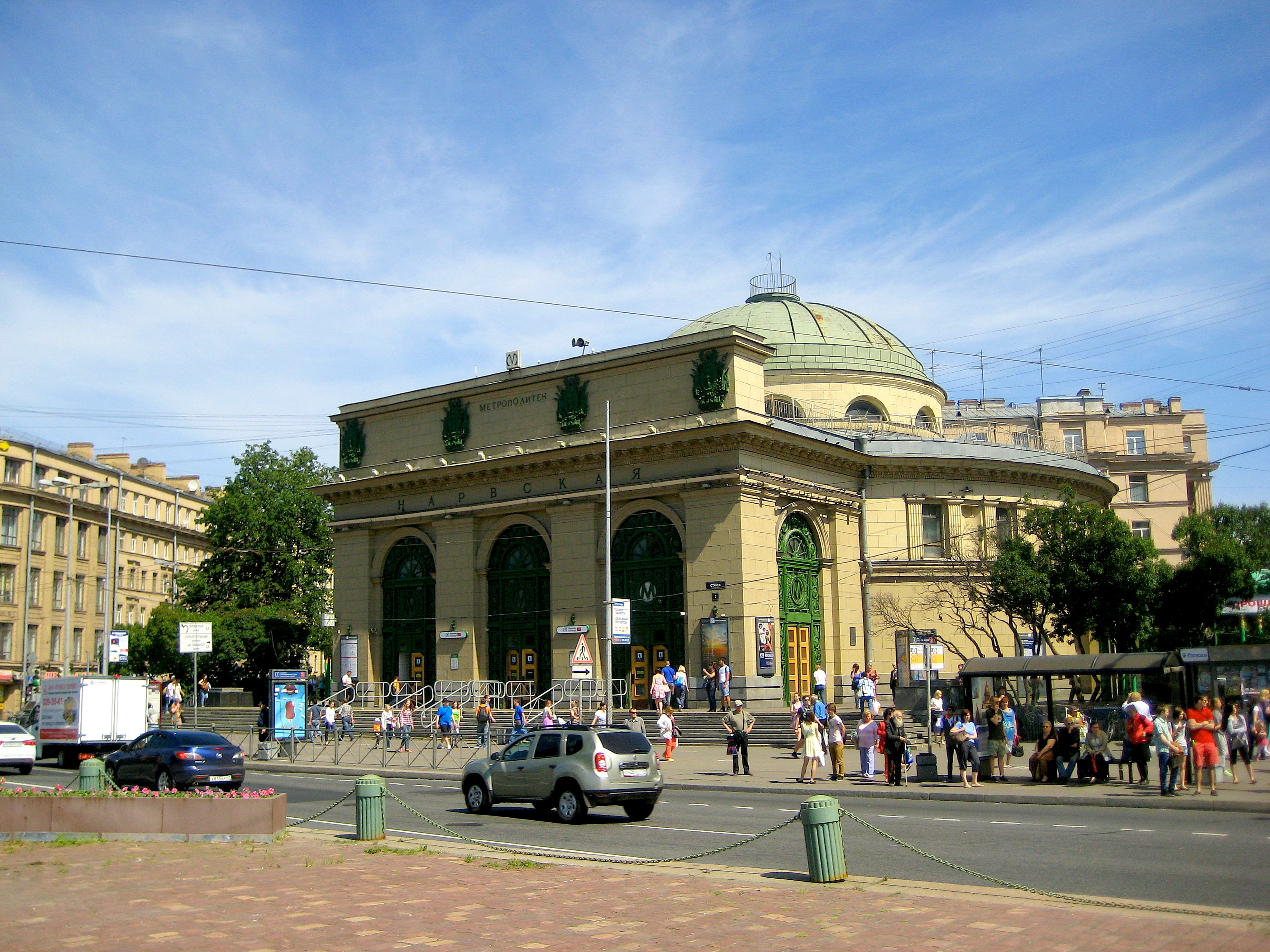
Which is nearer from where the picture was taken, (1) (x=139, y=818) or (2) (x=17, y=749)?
(1) (x=139, y=818)

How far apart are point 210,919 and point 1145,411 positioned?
86837 mm

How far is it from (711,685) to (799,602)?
277 inches

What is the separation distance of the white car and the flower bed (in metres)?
16.8

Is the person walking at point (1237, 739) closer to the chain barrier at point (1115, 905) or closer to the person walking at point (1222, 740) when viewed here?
the person walking at point (1222, 740)

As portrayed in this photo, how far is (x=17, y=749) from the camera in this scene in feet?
101

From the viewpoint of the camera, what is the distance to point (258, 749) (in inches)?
1390

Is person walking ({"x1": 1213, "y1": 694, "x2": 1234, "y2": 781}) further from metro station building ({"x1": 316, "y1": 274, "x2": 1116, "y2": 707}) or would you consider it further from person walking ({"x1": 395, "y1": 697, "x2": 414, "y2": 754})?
person walking ({"x1": 395, "y1": 697, "x2": 414, "y2": 754})

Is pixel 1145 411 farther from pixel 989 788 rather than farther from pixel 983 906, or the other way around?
pixel 983 906

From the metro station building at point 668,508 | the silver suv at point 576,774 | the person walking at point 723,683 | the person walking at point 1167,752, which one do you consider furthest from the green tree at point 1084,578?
the silver suv at point 576,774

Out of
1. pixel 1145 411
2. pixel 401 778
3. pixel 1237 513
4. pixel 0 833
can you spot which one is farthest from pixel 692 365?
pixel 1145 411

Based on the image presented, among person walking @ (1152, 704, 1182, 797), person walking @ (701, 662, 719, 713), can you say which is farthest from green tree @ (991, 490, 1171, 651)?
person walking @ (1152, 704, 1182, 797)

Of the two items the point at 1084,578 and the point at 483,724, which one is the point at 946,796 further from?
the point at 1084,578

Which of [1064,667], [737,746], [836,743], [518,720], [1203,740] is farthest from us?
[518,720]

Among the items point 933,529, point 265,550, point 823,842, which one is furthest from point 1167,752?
point 265,550
